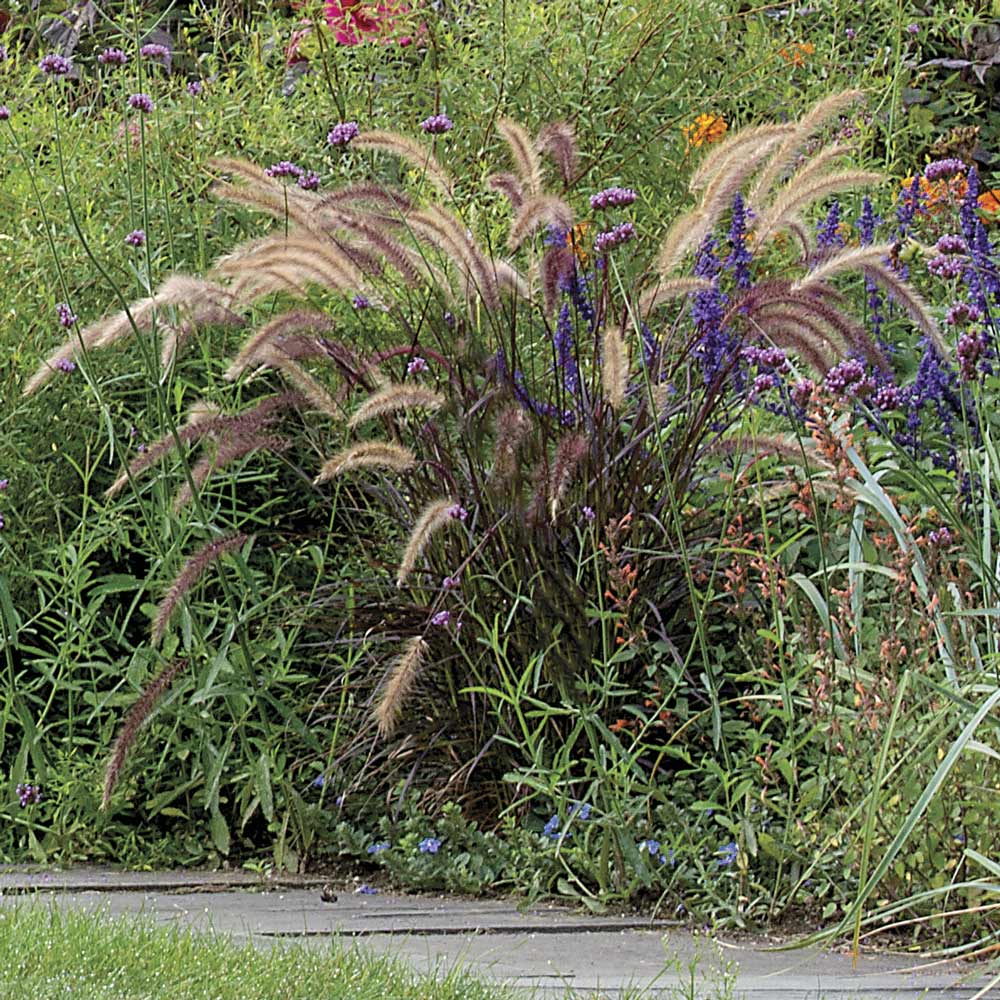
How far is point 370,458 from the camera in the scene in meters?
3.41

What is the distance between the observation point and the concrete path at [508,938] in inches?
98.1

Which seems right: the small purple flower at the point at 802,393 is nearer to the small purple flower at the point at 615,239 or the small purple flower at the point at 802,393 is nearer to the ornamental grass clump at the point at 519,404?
the ornamental grass clump at the point at 519,404

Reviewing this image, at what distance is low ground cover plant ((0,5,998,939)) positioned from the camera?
3.06 meters

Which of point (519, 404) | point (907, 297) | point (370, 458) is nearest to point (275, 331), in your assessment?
point (370, 458)

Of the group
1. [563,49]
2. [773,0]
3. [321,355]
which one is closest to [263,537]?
[321,355]

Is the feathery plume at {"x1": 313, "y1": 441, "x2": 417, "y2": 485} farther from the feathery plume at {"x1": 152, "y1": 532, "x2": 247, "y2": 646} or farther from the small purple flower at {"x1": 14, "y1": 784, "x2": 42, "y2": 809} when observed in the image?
the small purple flower at {"x1": 14, "y1": 784, "x2": 42, "y2": 809}

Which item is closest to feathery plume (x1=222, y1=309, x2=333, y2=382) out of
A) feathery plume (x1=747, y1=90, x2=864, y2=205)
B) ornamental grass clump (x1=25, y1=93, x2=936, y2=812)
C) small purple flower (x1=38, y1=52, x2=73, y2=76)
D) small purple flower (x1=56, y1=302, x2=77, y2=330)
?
ornamental grass clump (x1=25, y1=93, x2=936, y2=812)

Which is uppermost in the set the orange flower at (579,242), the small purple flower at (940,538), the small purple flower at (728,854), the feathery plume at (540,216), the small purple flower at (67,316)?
the feathery plume at (540,216)

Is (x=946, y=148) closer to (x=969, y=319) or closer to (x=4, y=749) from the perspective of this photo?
(x=969, y=319)

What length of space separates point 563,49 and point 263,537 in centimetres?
182

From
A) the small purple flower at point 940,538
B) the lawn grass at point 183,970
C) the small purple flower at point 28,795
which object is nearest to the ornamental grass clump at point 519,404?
the small purple flower at point 940,538

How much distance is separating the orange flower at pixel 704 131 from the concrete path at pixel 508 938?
8.82 ft

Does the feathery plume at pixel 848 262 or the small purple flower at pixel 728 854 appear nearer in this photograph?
the small purple flower at pixel 728 854

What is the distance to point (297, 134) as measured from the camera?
499cm
